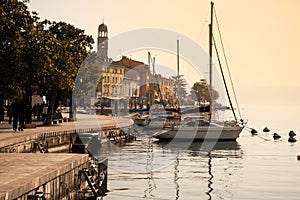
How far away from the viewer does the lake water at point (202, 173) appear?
1081 inches


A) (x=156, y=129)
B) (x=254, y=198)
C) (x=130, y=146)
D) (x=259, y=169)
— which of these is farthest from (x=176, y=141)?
(x=254, y=198)

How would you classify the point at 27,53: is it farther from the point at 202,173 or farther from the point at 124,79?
the point at 124,79

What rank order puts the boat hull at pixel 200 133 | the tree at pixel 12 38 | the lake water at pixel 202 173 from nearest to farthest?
the lake water at pixel 202 173 → the tree at pixel 12 38 → the boat hull at pixel 200 133

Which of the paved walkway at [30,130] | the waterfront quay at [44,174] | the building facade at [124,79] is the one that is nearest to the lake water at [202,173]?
the waterfront quay at [44,174]

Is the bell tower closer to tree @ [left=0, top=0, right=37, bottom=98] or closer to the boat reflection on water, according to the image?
the boat reflection on water

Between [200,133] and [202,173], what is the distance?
24745 millimetres

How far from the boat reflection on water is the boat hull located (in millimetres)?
587

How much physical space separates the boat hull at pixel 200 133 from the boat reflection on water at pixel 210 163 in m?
0.59

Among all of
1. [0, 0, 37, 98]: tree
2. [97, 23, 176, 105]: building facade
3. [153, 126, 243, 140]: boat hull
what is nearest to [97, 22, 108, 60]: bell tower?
[97, 23, 176, 105]: building facade

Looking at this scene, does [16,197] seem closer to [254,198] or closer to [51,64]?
[254,198]

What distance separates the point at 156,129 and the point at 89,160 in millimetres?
54824

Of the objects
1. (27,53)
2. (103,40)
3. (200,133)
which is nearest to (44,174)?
(27,53)

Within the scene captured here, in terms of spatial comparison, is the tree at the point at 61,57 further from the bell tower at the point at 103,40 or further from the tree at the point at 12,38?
the bell tower at the point at 103,40

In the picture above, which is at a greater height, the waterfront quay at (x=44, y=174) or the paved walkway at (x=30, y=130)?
the paved walkway at (x=30, y=130)
